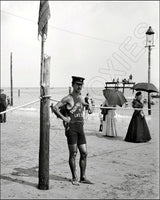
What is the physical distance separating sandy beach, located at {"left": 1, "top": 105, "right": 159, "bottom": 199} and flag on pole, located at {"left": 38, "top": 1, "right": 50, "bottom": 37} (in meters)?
2.65

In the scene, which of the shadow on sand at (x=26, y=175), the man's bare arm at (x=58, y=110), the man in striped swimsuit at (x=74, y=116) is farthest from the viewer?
the shadow on sand at (x=26, y=175)

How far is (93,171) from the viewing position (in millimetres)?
7008

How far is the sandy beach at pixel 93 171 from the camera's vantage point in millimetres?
5531

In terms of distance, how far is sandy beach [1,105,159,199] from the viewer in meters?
5.53

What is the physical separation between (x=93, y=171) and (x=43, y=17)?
128 inches

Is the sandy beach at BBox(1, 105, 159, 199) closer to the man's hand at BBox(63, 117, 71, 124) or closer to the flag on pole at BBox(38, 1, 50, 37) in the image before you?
the man's hand at BBox(63, 117, 71, 124)

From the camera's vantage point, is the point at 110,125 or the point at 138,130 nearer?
the point at 138,130

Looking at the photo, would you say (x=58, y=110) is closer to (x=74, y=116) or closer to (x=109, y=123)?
(x=74, y=116)

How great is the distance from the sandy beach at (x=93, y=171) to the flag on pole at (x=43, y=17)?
2.65 m

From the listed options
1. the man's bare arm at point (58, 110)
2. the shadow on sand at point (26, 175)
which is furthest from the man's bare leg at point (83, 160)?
the man's bare arm at point (58, 110)

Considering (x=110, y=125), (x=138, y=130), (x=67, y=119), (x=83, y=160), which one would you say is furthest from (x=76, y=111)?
(x=110, y=125)

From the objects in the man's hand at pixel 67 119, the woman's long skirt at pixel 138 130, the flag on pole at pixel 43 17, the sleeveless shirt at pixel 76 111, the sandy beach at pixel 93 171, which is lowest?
the sandy beach at pixel 93 171

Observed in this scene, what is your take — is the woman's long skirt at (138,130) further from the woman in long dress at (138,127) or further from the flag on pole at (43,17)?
the flag on pole at (43,17)

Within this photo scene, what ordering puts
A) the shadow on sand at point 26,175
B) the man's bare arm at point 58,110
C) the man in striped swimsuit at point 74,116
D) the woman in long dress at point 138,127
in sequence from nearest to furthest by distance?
the man's bare arm at point 58,110 < the man in striped swimsuit at point 74,116 < the shadow on sand at point 26,175 < the woman in long dress at point 138,127
